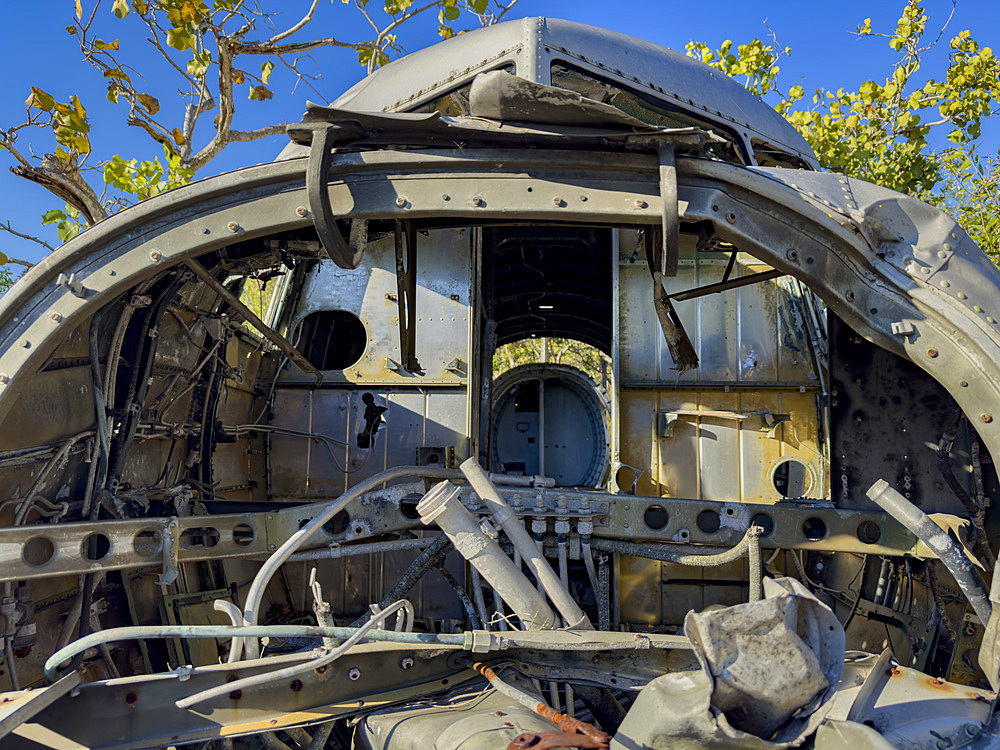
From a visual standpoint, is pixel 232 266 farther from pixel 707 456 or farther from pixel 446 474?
pixel 707 456

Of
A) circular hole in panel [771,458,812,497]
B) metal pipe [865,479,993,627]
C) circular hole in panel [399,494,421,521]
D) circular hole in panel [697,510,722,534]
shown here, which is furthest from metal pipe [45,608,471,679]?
circular hole in panel [771,458,812,497]

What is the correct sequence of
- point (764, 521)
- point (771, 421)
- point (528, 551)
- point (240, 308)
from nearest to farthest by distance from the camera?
point (528, 551) → point (240, 308) → point (764, 521) → point (771, 421)

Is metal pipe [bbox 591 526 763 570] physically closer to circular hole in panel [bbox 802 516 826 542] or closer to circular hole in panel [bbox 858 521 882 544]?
circular hole in panel [bbox 802 516 826 542]

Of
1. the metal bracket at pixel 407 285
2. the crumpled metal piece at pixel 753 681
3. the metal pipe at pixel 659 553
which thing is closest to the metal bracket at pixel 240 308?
the metal bracket at pixel 407 285

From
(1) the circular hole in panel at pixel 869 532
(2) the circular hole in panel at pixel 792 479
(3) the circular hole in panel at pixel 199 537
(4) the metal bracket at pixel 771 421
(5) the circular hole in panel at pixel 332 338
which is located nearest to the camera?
(3) the circular hole in panel at pixel 199 537

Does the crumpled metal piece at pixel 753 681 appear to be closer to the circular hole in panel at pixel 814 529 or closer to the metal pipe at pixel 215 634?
the metal pipe at pixel 215 634

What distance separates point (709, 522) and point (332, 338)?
4.15 meters

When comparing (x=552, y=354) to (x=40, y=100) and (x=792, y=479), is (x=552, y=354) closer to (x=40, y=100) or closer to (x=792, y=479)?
(x=792, y=479)

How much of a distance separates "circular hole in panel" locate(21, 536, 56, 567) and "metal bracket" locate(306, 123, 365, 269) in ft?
6.86

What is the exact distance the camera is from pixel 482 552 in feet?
11.2

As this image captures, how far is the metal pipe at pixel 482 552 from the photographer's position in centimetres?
334

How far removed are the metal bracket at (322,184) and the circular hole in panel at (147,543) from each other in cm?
191

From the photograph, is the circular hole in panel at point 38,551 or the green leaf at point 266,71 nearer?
the circular hole in panel at point 38,551

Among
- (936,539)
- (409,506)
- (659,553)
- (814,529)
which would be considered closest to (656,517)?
(659,553)
